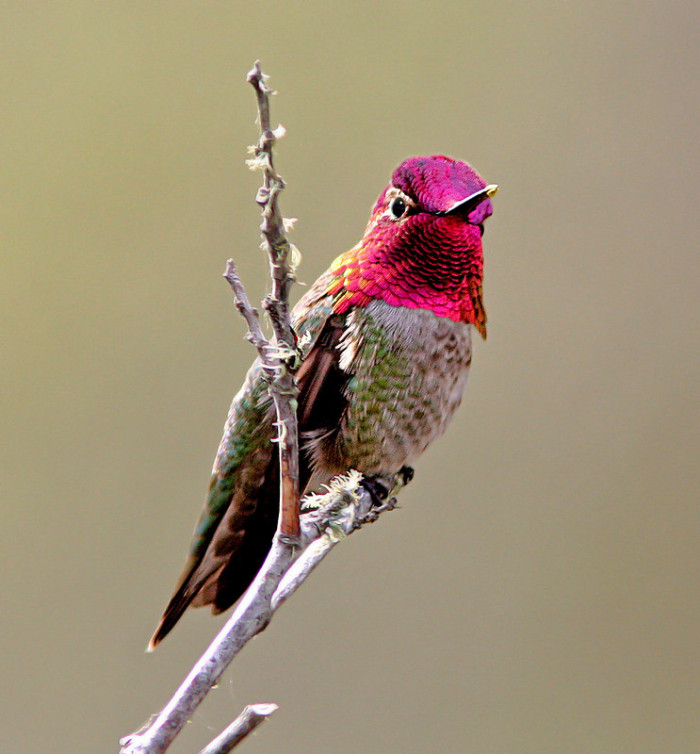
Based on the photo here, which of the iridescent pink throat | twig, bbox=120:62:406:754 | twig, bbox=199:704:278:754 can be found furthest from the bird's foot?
twig, bbox=199:704:278:754

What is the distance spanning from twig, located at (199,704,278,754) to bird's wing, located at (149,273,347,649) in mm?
596

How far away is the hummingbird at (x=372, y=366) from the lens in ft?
4.98

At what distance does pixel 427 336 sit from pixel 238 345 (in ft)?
4.77

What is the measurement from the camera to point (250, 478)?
164cm

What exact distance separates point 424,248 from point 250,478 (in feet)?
1.75

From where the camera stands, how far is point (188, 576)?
1580mm

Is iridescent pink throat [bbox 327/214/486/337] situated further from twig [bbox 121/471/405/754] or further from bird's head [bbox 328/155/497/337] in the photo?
twig [bbox 121/471/405/754]

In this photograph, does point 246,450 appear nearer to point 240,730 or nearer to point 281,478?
point 281,478

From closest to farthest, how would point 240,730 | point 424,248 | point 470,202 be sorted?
point 240,730 → point 470,202 → point 424,248

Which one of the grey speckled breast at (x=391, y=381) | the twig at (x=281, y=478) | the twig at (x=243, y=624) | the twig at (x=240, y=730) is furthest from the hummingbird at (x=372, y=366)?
the twig at (x=240, y=730)

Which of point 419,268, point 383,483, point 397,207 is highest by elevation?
point 397,207

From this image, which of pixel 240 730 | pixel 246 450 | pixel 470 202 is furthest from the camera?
pixel 246 450

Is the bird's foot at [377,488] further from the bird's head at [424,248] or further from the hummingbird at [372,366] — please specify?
the bird's head at [424,248]

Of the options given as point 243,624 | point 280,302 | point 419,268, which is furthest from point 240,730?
point 419,268
